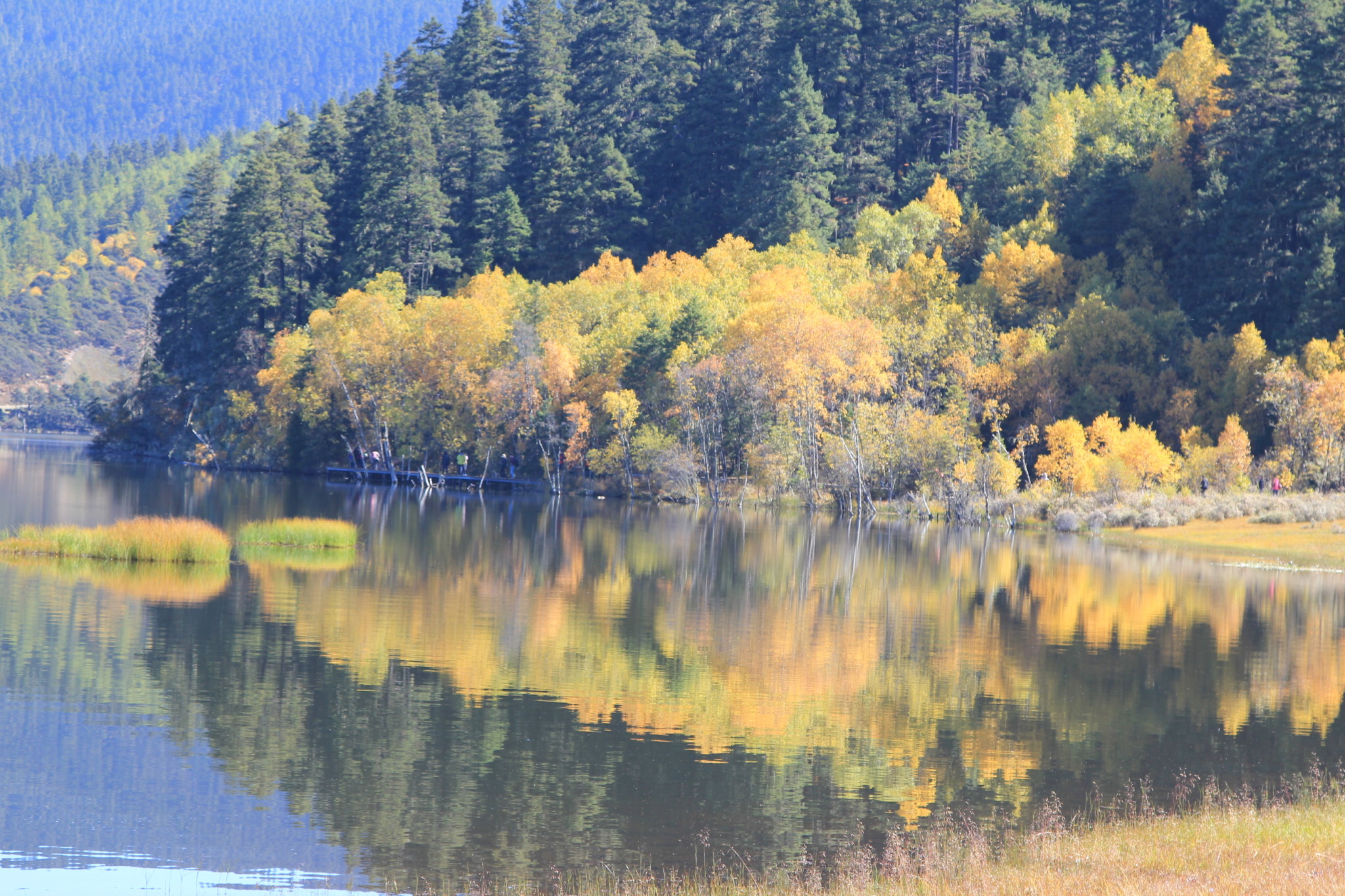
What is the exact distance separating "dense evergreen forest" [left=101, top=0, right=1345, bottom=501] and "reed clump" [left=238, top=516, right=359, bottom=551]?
126ft

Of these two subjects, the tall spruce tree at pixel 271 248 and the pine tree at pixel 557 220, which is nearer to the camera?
the pine tree at pixel 557 220

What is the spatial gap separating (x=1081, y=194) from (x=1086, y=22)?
3304 cm

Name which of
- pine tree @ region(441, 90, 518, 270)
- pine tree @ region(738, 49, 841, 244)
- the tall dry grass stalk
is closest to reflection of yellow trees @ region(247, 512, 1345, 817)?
the tall dry grass stalk

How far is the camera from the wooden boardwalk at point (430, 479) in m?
101

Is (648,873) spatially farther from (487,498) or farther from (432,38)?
(432,38)

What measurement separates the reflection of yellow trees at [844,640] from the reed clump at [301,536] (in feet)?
4.59

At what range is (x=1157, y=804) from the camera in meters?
20.9

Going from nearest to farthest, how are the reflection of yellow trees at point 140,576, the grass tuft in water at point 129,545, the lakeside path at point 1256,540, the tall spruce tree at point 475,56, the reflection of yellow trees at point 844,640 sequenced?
the reflection of yellow trees at point 844,640
the reflection of yellow trees at point 140,576
the grass tuft in water at point 129,545
the lakeside path at point 1256,540
the tall spruce tree at point 475,56

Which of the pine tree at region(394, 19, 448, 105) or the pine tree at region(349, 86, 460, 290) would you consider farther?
the pine tree at region(394, 19, 448, 105)

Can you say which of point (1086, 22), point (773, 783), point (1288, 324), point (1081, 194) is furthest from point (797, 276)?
point (773, 783)

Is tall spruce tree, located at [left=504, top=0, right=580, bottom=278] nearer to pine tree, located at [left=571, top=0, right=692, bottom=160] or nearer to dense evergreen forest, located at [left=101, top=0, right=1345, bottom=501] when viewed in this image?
dense evergreen forest, located at [left=101, top=0, right=1345, bottom=501]

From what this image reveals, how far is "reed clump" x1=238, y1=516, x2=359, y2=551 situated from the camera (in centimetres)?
5022

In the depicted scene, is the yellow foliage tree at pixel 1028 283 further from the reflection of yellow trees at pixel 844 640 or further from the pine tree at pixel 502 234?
the pine tree at pixel 502 234

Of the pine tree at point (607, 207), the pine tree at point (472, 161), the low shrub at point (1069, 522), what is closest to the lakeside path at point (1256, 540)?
the low shrub at point (1069, 522)
